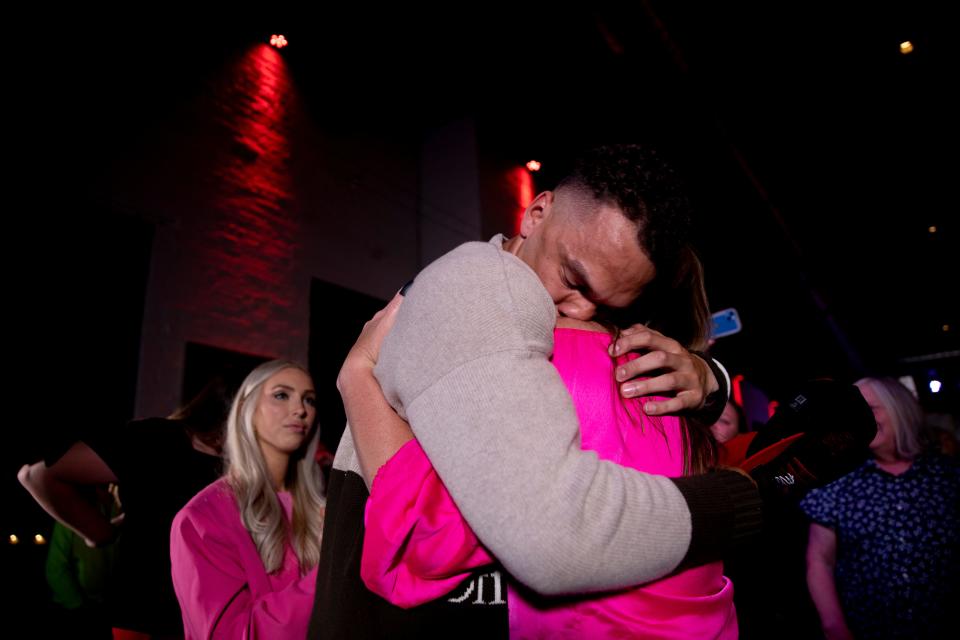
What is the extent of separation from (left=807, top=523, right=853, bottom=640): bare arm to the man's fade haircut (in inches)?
118

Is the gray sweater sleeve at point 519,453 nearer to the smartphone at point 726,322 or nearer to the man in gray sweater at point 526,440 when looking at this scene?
the man in gray sweater at point 526,440

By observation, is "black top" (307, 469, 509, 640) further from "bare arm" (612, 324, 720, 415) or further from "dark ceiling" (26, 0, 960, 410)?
"dark ceiling" (26, 0, 960, 410)

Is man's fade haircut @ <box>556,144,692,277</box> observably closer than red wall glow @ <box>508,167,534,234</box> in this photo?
Yes

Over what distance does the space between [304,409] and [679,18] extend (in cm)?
454

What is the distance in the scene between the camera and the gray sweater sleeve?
715 millimetres

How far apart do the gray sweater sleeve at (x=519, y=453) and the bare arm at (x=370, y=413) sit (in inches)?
6.4

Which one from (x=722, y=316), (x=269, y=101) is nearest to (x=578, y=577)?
(x=722, y=316)

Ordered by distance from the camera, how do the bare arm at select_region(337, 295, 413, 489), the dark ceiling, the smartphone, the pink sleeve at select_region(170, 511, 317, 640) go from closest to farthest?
the bare arm at select_region(337, 295, 413, 489)
the pink sleeve at select_region(170, 511, 317, 640)
the smartphone
the dark ceiling

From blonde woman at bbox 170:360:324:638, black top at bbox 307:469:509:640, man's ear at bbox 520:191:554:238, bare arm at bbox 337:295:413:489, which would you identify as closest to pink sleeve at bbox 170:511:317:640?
blonde woman at bbox 170:360:324:638

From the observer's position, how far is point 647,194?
1.14 metres

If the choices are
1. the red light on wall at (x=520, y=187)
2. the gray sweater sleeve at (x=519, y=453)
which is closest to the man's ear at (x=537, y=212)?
the gray sweater sleeve at (x=519, y=453)

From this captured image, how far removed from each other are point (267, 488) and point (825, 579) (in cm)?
316

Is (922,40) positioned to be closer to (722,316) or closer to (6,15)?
(722,316)

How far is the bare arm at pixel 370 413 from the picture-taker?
979 mm
